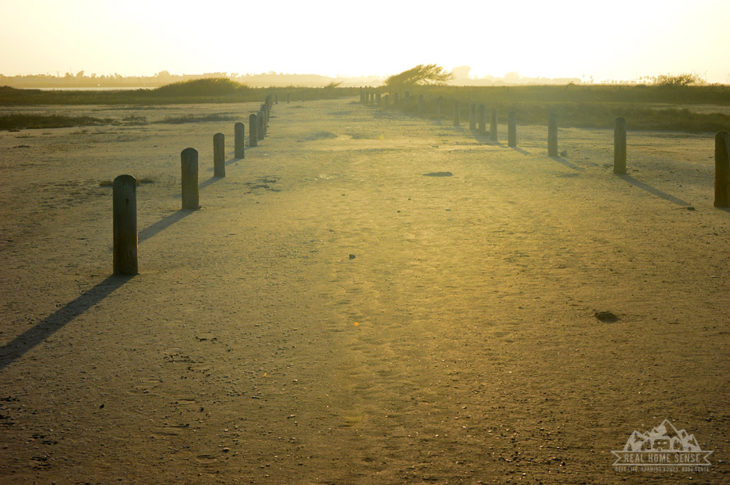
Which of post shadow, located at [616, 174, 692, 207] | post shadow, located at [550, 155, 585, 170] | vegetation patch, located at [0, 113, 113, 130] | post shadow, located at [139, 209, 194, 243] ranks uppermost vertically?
vegetation patch, located at [0, 113, 113, 130]

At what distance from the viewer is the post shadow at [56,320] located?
5023 mm

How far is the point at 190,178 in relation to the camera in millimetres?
10734

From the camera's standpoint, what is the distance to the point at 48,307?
6.08 m

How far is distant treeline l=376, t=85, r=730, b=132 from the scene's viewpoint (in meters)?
30.1

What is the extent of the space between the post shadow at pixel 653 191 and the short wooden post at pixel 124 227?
8.15m

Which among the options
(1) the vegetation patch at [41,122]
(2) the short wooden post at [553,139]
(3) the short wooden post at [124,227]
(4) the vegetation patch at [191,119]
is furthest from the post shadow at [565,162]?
(1) the vegetation patch at [41,122]

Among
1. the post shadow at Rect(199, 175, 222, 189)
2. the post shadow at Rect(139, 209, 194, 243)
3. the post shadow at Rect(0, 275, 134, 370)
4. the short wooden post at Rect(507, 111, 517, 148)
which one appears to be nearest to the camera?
the post shadow at Rect(0, 275, 134, 370)

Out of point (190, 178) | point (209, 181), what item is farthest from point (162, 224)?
point (209, 181)

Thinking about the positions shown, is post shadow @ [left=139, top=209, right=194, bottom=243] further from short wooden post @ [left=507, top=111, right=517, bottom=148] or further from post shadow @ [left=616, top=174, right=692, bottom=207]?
short wooden post @ [left=507, top=111, right=517, bottom=148]

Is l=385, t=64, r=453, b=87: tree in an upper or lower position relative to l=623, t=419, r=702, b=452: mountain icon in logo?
upper

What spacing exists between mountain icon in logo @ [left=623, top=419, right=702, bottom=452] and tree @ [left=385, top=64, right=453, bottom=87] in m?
61.4

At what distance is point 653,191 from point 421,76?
54.8 metres

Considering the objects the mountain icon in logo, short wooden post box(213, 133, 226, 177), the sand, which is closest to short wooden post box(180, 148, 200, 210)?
the sand

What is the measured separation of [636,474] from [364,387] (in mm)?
1667
